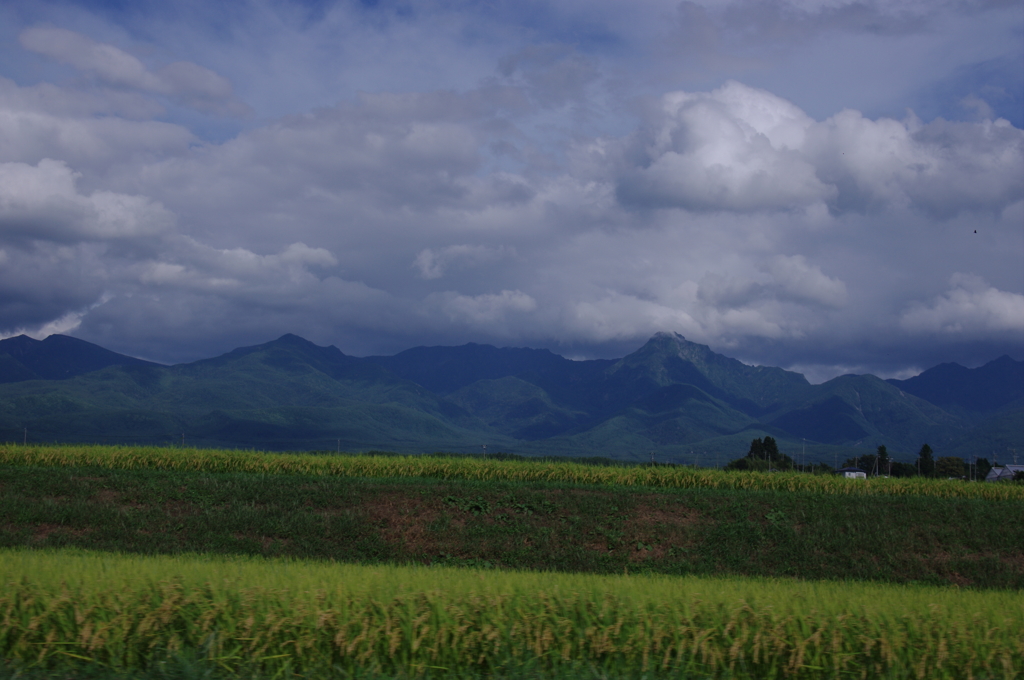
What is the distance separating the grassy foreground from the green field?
25 millimetres

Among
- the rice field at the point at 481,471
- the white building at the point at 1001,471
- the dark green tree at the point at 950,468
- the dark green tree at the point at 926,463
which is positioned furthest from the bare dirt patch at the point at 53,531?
the white building at the point at 1001,471

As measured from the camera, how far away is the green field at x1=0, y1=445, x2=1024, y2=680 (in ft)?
23.9

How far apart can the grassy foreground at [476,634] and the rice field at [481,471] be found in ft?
61.1

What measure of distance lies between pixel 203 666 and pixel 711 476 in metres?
22.5

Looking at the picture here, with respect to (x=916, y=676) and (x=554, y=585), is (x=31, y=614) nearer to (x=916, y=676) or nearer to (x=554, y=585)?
(x=554, y=585)

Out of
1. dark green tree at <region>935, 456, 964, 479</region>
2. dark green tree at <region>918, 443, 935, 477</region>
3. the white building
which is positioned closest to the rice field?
dark green tree at <region>918, 443, 935, 477</region>

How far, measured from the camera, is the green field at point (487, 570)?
7.29 meters

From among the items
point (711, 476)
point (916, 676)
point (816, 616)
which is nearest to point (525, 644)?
point (816, 616)

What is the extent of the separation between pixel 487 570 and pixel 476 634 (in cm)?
534

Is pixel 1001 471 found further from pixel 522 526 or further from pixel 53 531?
pixel 53 531

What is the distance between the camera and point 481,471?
26.5m

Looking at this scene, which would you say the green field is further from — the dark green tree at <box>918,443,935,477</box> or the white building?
the white building

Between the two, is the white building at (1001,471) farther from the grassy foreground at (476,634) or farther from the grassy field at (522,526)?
Answer: the grassy foreground at (476,634)

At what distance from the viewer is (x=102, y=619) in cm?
746
